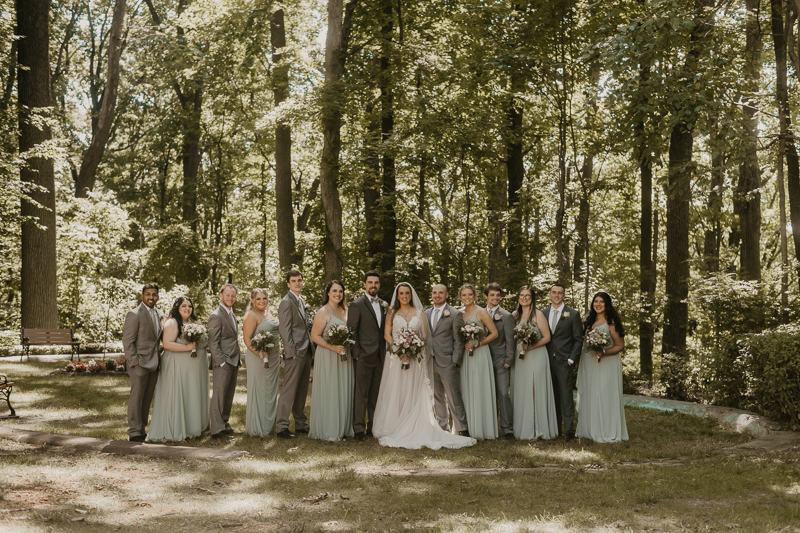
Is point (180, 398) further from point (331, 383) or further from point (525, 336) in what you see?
point (525, 336)

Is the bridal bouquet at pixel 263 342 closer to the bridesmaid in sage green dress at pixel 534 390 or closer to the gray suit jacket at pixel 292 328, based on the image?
the gray suit jacket at pixel 292 328

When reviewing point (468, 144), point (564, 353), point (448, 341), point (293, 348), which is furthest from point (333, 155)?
point (564, 353)

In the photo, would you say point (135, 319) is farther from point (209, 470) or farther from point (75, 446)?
point (209, 470)

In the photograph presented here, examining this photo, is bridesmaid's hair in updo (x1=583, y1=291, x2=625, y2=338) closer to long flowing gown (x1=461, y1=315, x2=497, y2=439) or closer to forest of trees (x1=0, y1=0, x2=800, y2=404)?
long flowing gown (x1=461, y1=315, x2=497, y2=439)

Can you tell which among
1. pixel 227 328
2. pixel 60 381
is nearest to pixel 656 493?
pixel 227 328

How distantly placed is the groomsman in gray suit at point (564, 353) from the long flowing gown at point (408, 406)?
1414 mm

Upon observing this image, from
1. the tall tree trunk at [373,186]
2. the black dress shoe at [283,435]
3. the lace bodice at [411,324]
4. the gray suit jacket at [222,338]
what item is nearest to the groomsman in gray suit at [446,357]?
the lace bodice at [411,324]

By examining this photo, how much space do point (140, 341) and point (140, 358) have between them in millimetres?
221

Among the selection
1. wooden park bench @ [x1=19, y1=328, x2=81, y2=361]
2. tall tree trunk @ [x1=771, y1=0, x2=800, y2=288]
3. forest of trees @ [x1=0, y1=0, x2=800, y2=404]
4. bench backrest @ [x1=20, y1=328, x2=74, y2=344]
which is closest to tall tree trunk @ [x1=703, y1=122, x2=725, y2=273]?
forest of trees @ [x1=0, y1=0, x2=800, y2=404]

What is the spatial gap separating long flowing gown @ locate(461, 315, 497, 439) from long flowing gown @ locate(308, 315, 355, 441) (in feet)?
5.18

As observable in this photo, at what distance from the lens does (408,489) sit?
6.52 meters

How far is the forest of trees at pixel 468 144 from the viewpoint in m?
11.6

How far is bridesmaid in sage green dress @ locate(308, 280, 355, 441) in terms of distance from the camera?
9195 mm

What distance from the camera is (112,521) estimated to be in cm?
549
